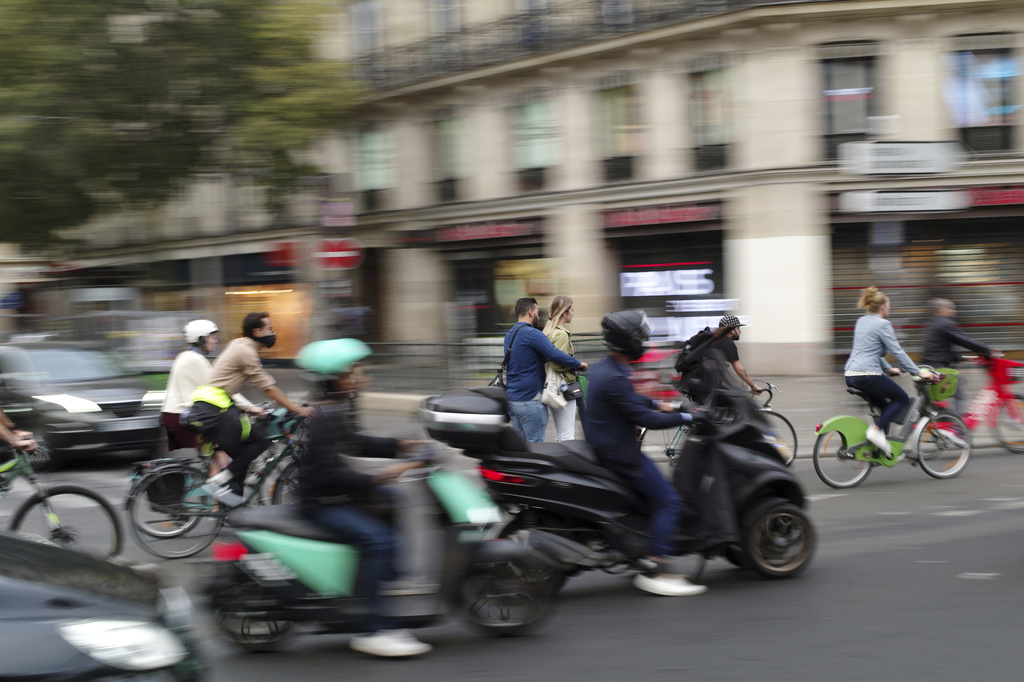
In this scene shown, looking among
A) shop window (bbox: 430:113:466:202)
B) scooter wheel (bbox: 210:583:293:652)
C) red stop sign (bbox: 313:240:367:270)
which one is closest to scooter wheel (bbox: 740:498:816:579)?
scooter wheel (bbox: 210:583:293:652)

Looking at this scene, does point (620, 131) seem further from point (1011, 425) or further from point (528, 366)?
point (528, 366)

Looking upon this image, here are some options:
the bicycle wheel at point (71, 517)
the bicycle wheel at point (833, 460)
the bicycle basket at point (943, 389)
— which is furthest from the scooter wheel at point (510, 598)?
the bicycle basket at point (943, 389)

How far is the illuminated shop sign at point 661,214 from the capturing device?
2006 centimetres

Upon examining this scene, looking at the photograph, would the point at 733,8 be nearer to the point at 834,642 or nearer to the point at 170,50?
the point at 170,50

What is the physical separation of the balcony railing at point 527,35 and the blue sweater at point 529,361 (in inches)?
496

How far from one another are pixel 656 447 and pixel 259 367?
5358mm

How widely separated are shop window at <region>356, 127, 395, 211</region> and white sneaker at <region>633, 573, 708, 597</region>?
72.2ft

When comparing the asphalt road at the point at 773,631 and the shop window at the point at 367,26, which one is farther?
the shop window at the point at 367,26

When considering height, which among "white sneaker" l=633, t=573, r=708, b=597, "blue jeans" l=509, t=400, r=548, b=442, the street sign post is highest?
the street sign post

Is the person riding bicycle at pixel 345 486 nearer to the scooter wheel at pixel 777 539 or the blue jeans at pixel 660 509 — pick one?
the blue jeans at pixel 660 509

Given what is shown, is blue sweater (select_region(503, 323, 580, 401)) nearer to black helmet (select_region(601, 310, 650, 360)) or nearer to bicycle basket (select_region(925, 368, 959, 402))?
black helmet (select_region(601, 310, 650, 360))

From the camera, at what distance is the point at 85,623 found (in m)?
3.23

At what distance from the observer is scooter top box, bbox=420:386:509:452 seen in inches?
210

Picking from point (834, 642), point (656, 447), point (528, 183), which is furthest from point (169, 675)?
point (528, 183)
